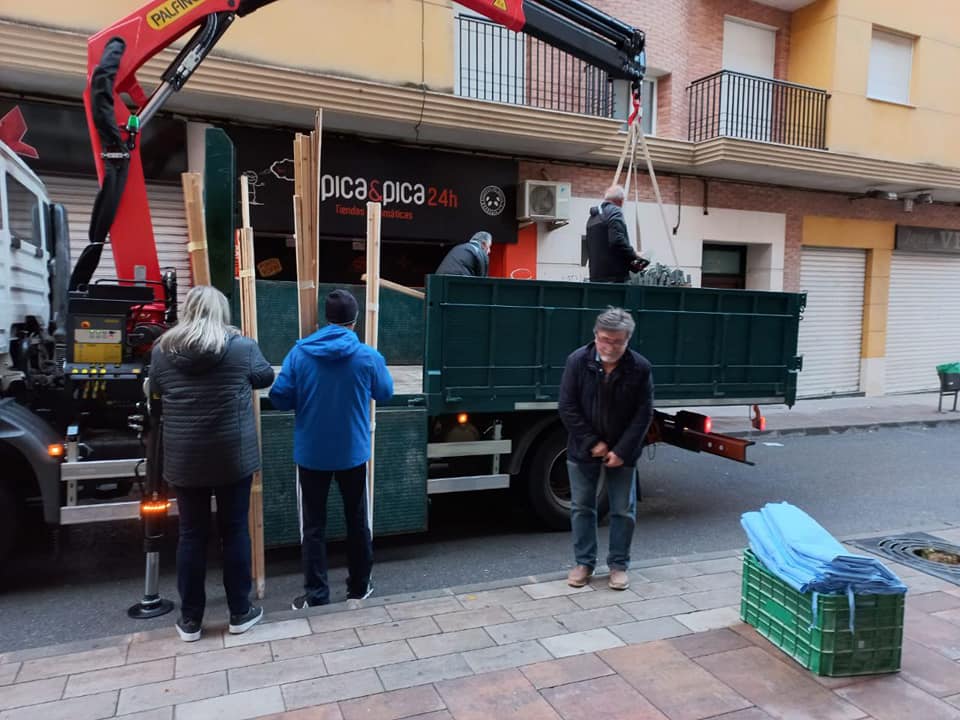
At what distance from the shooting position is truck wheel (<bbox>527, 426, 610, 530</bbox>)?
571cm

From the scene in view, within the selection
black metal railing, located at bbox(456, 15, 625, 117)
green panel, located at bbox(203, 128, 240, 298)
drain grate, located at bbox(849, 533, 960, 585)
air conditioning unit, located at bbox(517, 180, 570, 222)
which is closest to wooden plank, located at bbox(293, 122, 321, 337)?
green panel, located at bbox(203, 128, 240, 298)

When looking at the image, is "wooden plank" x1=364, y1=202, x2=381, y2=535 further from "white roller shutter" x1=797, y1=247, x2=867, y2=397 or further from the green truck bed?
"white roller shutter" x1=797, y1=247, x2=867, y2=397

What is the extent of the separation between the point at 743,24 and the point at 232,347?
13.9 meters

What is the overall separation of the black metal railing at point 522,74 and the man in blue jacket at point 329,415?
25.0 feet

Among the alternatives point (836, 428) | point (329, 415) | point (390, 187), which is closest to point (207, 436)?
point (329, 415)

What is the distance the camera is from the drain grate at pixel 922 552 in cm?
480

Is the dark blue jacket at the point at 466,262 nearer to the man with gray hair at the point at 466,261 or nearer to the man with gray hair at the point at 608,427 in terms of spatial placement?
the man with gray hair at the point at 466,261

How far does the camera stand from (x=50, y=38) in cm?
758

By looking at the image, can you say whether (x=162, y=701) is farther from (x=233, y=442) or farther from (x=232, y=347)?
(x=232, y=347)

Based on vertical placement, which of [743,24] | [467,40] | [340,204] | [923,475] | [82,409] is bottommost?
[923,475]

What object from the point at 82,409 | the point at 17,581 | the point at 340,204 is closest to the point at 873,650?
the point at 82,409

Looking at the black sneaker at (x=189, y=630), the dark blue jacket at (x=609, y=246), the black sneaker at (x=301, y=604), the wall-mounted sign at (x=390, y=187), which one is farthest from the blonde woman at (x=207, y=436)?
the wall-mounted sign at (x=390, y=187)

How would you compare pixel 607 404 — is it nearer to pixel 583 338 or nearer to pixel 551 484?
pixel 583 338

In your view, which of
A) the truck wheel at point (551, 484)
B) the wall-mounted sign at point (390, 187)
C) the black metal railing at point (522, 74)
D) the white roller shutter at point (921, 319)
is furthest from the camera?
the white roller shutter at point (921, 319)
